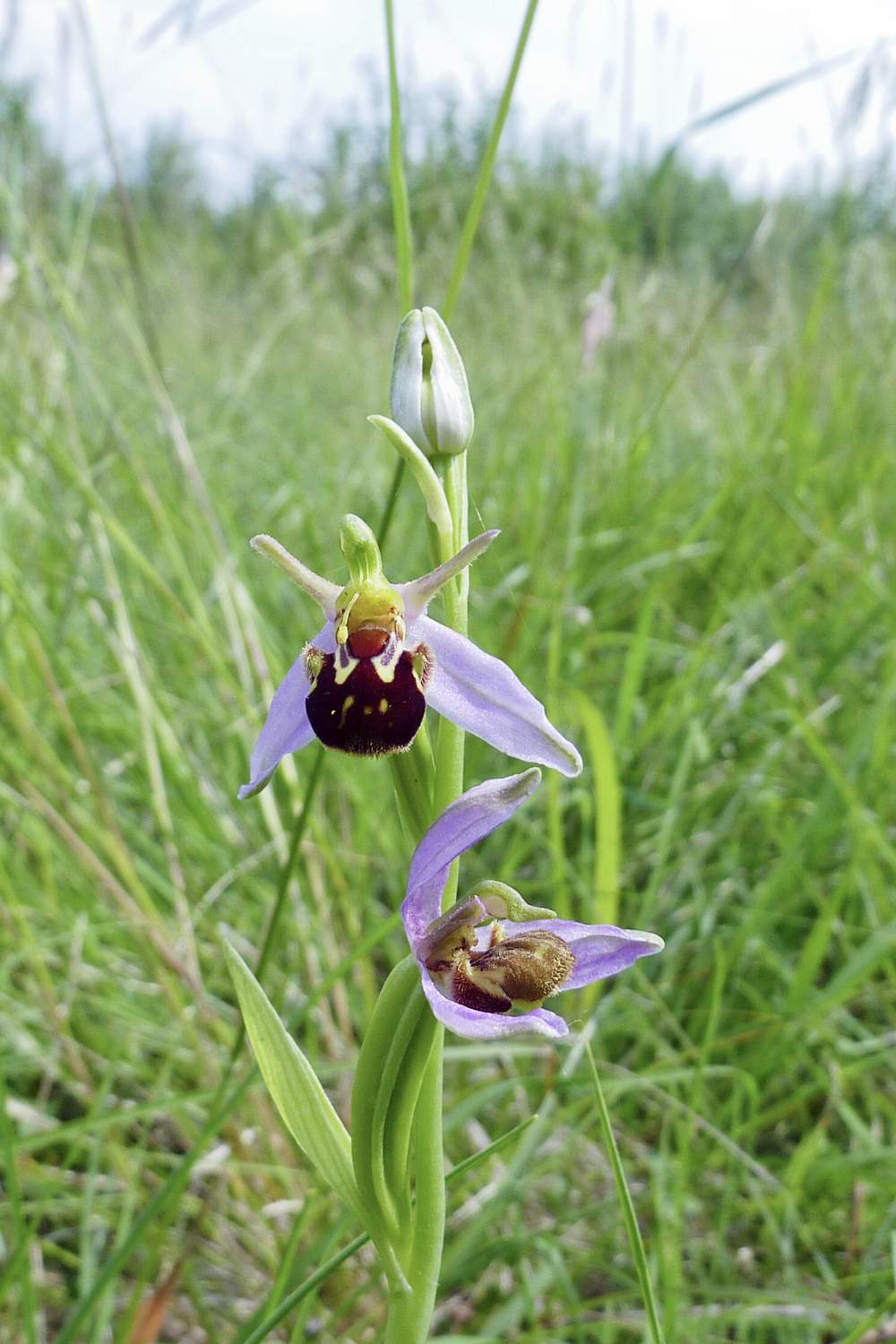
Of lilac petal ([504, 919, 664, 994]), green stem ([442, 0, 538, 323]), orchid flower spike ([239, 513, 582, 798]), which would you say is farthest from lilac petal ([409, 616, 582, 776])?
green stem ([442, 0, 538, 323])

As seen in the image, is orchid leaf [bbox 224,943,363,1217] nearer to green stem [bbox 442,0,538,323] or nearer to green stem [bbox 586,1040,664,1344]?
green stem [bbox 586,1040,664,1344]

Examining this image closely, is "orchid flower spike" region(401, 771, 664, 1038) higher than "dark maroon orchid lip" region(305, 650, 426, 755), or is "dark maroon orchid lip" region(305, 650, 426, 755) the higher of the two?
"dark maroon orchid lip" region(305, 650, 426, 755)

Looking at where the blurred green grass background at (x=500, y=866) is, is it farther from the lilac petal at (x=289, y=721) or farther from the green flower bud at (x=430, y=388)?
the green flower bud at (x=430, y=388)

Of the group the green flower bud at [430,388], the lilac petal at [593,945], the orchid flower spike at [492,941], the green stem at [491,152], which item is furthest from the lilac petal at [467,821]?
the green stem at [491,152]

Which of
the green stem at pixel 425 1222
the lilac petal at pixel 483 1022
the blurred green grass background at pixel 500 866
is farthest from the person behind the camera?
the blurred green grass background at pixel 500 866

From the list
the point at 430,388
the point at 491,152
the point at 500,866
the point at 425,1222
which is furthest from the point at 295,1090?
the point at 500,866

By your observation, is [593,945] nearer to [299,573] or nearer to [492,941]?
[492,941]

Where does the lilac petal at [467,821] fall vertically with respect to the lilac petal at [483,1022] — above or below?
above
